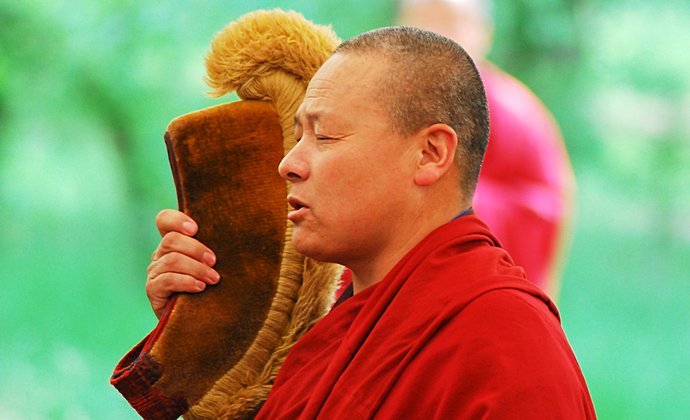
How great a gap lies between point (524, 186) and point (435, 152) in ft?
6.63

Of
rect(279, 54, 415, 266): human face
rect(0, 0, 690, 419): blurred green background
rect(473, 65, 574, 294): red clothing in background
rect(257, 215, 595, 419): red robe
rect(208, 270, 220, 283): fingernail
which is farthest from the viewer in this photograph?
rect(0, 0, 690, 419): blurred green background

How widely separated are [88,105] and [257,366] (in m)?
2.83

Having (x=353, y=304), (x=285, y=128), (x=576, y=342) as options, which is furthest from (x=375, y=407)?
(x=576, y=342)

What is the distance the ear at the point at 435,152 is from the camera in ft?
5.39

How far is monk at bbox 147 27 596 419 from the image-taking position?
4.82ft

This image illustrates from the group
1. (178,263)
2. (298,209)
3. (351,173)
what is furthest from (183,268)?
(351,173)

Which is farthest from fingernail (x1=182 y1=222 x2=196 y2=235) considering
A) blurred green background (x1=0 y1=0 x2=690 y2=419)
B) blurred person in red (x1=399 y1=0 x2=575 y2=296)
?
blurred green background (x1=0 y1=0 x2=690 y2=419)

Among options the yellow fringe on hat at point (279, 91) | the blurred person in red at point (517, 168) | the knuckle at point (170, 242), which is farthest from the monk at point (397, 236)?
the blurred person in red at point (517, 168)

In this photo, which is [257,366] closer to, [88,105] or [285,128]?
[285,128]

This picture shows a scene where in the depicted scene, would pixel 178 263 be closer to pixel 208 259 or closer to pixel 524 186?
pixel 208 259

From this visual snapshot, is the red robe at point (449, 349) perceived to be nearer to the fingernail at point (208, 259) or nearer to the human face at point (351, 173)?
the human face at point (351, 173)

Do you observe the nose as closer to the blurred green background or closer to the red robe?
the red robe

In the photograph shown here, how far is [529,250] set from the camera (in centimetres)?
357

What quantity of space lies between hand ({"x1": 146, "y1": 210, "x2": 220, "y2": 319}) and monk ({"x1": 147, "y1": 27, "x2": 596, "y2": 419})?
0.24 m
